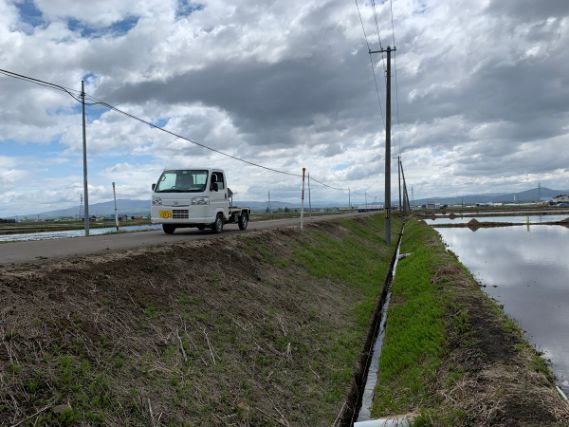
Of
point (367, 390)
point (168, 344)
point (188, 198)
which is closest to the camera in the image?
point (168, 344)

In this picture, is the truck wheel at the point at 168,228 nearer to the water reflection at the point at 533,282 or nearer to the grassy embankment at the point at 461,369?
the grassy embankment at the point at 461,369

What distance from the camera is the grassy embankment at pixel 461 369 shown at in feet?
17.0

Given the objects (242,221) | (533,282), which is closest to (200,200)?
(242,221)

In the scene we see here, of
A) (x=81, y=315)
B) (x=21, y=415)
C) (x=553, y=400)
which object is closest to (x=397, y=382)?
(x=553, y=400)

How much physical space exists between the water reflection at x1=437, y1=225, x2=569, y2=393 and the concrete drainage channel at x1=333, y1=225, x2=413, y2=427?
3.28 m

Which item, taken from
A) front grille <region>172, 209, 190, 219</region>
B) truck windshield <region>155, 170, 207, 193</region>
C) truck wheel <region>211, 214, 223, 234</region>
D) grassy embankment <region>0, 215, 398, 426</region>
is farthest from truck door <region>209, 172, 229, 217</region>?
grassy embankment <region>0, 215, 398, 426</region>

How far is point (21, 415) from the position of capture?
3.95 meters

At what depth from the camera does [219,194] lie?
16828 millimetres

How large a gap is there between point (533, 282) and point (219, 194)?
13.0 m

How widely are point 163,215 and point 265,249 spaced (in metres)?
4.31

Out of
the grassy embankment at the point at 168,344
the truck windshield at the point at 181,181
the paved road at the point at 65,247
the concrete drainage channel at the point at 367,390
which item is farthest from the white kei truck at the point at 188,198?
the concrete drainage channel at the point at 367,390

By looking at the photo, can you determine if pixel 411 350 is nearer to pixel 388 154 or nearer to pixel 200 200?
pixel 200 200

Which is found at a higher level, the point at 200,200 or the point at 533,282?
the point at 200,200

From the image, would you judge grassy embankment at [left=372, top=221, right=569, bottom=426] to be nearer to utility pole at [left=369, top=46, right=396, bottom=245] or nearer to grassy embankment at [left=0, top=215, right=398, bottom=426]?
grassy embankment at [left=0, top=215, right=398, bottom=426]
